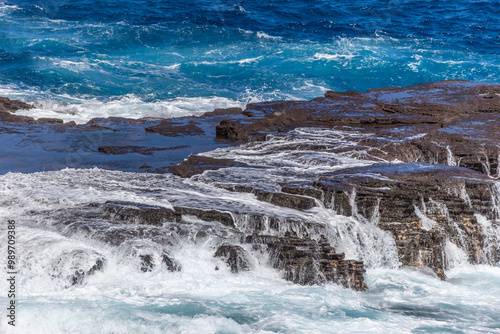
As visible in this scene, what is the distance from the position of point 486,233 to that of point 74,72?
1764cm

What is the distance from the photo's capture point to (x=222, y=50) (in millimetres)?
25953

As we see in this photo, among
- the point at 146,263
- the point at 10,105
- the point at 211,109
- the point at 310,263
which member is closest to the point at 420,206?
the point at 310,263

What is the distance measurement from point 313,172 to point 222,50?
17.8m

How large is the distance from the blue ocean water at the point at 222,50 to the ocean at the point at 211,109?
12 cm

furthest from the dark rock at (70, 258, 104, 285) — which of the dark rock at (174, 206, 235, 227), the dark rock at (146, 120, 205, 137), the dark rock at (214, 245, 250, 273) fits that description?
the dark rock at (146, 120, 205, 137)

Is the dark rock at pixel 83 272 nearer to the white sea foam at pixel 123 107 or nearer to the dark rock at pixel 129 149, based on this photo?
the dark rock at pixel 129 149

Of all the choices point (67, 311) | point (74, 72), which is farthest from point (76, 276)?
point (74, 72)

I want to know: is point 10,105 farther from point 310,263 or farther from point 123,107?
point 310,263

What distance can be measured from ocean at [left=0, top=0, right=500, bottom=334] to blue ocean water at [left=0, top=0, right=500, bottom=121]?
0.38 ft

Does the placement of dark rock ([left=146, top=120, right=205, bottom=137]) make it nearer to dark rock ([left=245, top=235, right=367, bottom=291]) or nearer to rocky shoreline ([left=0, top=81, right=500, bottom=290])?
rocky shoreline ([left=0, top=81, right=500, bottom=290])

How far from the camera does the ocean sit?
6379 mm

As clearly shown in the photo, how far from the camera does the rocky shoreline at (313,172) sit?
24.4 feet

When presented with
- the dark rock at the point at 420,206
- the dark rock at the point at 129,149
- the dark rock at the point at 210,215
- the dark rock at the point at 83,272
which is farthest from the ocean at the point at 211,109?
the dark rock at the point at 129,149

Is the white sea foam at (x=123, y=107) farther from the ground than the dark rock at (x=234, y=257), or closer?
farther from the ground
